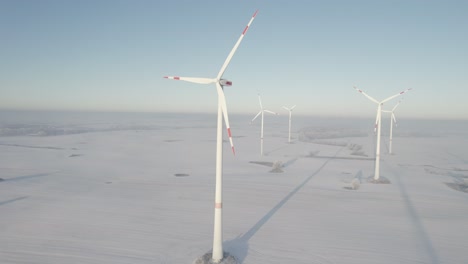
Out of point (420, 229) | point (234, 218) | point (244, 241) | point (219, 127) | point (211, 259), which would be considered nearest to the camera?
point (219, 127)

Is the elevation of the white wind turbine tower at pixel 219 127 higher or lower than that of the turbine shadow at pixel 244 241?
higher

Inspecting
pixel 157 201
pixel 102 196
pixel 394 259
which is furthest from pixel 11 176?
pixel 394 259

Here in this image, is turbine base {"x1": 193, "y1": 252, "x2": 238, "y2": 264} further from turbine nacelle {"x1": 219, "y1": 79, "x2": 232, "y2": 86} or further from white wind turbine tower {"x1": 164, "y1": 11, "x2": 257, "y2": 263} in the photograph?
turbine nacelle {"x1": 219, "y1": 79, "x2": 232, "y2": 86}

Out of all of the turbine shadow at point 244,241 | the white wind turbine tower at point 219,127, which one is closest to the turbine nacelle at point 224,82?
the white wind turbine tower at point 219,127

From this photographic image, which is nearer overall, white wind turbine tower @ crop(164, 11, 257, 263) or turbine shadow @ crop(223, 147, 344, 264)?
white wind turbine tower @ crop(164, 11, 257, 263)

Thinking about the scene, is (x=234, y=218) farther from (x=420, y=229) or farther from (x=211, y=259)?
(x=420, y=229)

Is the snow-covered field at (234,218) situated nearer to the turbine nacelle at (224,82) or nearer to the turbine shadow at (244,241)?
the turbine shadow at (244,241)

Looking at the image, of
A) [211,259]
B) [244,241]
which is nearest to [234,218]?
[244,241]

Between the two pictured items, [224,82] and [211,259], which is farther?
[211,259]

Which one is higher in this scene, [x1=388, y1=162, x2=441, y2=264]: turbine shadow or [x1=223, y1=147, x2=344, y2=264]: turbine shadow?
[x1=388, y1=162, x2=441, y2=264]: turbine shadow

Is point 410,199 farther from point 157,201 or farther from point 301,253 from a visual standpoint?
point 157,201

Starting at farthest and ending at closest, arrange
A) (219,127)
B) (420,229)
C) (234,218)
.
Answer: (234,218) → (420,229) → (219,127)

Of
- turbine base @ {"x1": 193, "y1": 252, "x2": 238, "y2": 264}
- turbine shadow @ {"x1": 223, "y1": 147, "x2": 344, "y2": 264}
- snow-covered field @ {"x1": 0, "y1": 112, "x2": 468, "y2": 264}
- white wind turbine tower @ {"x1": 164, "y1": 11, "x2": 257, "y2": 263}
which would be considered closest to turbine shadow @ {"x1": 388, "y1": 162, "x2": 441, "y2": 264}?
snow-covered field @ {"x1": 0, "y1": 112, "x2": 468, "y2": 264}
